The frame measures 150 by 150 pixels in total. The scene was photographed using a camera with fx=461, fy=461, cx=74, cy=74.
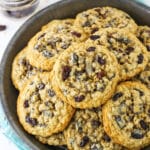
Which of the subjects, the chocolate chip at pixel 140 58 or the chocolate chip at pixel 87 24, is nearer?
the chocolate chip at pixel 140 58

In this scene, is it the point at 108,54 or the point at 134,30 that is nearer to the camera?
the point at 108,54

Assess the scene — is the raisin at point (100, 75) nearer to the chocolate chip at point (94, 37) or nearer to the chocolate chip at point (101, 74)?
the chocolate chip at point (101, 74)

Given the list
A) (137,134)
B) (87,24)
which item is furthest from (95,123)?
(87,24)

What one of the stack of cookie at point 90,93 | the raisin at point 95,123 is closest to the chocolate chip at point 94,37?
the stack of cookie at point 90,93

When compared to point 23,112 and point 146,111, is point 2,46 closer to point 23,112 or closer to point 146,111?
point 23,112

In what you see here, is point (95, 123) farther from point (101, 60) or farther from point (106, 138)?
point (101, 60)

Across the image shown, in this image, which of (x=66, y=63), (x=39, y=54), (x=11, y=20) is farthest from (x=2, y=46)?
(x=66, y=63)
